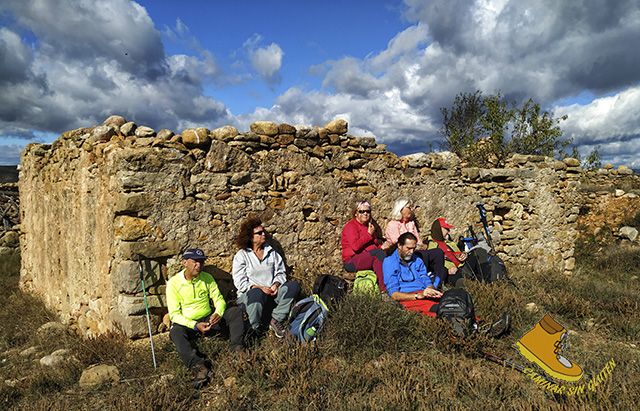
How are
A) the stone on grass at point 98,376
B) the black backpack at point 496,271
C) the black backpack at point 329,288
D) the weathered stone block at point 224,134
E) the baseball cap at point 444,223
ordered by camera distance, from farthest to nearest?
1. the baseball cap at point 444,223
2. the black backpack at point 496,271
3. the weathered stone block at point 224,134
4. the black backpack at point 329,288
5. the stone on grass at point 98,376

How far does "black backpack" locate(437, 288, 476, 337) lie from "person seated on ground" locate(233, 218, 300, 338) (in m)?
1.61

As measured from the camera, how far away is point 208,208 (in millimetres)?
4691

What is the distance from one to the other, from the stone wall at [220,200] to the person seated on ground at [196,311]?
0.57 metres

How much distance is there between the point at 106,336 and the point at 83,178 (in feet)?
7.24

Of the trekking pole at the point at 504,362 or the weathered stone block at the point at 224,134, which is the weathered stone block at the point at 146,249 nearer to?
the weathered stone block at the point at 224,134

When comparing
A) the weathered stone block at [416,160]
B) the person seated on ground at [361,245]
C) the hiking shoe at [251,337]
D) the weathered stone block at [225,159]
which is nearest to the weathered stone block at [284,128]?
the weathered stone block at [225,159]

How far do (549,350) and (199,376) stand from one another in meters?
3.15

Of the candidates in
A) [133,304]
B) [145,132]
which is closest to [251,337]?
[133,304]

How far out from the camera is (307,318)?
3998 mm

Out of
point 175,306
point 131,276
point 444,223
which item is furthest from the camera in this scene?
point 444,223

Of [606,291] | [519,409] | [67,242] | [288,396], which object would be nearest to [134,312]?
[288,396]

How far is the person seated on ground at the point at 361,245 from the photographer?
16.5 ft

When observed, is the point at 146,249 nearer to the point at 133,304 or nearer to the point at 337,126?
the point at 133,304

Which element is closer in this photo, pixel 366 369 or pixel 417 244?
pixel 366 369
